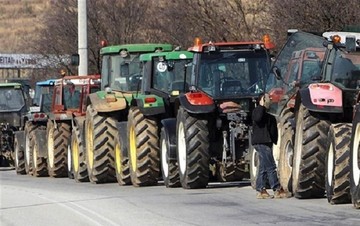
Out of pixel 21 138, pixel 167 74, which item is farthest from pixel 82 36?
pixel 167 74

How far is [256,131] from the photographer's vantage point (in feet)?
56.8

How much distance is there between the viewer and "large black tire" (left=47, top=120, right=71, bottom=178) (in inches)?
1087

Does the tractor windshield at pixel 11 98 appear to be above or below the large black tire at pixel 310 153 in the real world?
below

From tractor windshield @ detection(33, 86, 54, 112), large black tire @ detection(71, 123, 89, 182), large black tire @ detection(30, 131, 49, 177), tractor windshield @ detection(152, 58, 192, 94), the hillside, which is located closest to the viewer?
tractor windshield @ detection(152, 58, 192, 94)

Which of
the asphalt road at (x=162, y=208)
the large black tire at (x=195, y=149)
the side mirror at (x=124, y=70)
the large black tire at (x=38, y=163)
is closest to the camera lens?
the asphalt road at (x=162, y=208)

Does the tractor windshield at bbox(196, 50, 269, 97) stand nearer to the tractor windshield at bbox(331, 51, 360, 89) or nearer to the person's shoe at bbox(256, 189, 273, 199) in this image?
the person's shoe at bbox(256, 189, 273, 199)

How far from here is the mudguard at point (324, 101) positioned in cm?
1552

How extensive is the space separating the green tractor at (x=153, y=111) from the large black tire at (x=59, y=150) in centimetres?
536

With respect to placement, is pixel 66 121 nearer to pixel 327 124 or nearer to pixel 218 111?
pixel 218 111

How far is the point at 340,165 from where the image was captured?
49.3 feet

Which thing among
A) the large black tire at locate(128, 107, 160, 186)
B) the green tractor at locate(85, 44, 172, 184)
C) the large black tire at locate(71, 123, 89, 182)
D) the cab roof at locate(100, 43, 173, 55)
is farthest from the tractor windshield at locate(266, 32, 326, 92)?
the large black tire at locate(71, 123, 89, 182)

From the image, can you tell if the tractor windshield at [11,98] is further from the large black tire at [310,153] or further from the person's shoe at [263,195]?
the large black tire at [310,153]

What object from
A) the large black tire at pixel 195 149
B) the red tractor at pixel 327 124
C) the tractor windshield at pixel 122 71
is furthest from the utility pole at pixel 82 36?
the red tractor at pixel 327 124

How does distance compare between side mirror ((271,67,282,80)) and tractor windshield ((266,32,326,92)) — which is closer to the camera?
tractor windshield ((266,32,326,92))
